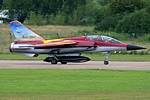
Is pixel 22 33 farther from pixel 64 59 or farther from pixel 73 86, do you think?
pixel 73 86

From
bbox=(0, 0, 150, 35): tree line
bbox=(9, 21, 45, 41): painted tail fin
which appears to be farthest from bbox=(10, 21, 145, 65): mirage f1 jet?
bbox=(0, 0, 150, 35): tree line

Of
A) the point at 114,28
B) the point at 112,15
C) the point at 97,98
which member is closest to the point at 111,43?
the point at 97,98

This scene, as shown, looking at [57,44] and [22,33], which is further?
[22,33]

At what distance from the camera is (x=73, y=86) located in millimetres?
19672

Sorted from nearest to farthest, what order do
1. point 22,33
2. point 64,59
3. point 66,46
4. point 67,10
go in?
point 64,59, point 66,46, point 22,33, point 67,10

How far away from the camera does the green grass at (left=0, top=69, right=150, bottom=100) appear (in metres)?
17.0

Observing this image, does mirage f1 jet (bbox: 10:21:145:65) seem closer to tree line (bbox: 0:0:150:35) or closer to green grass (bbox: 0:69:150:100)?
green grass (bbox: 0:69:150:100)

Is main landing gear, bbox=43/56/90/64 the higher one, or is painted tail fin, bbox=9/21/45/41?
painted tail fin, bbox=9/21/45/41

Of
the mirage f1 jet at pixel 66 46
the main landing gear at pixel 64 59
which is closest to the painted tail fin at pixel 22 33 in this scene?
the mirage f1 jet at pixel 66 46

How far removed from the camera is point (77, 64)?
3391cm

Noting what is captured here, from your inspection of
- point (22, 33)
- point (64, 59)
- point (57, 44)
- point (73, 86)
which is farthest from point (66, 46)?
point (73, 86)

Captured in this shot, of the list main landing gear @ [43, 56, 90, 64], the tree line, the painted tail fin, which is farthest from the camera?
the tree line

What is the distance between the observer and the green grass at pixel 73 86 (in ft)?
55.7

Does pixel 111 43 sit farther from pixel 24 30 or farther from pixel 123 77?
pixel 123 77
